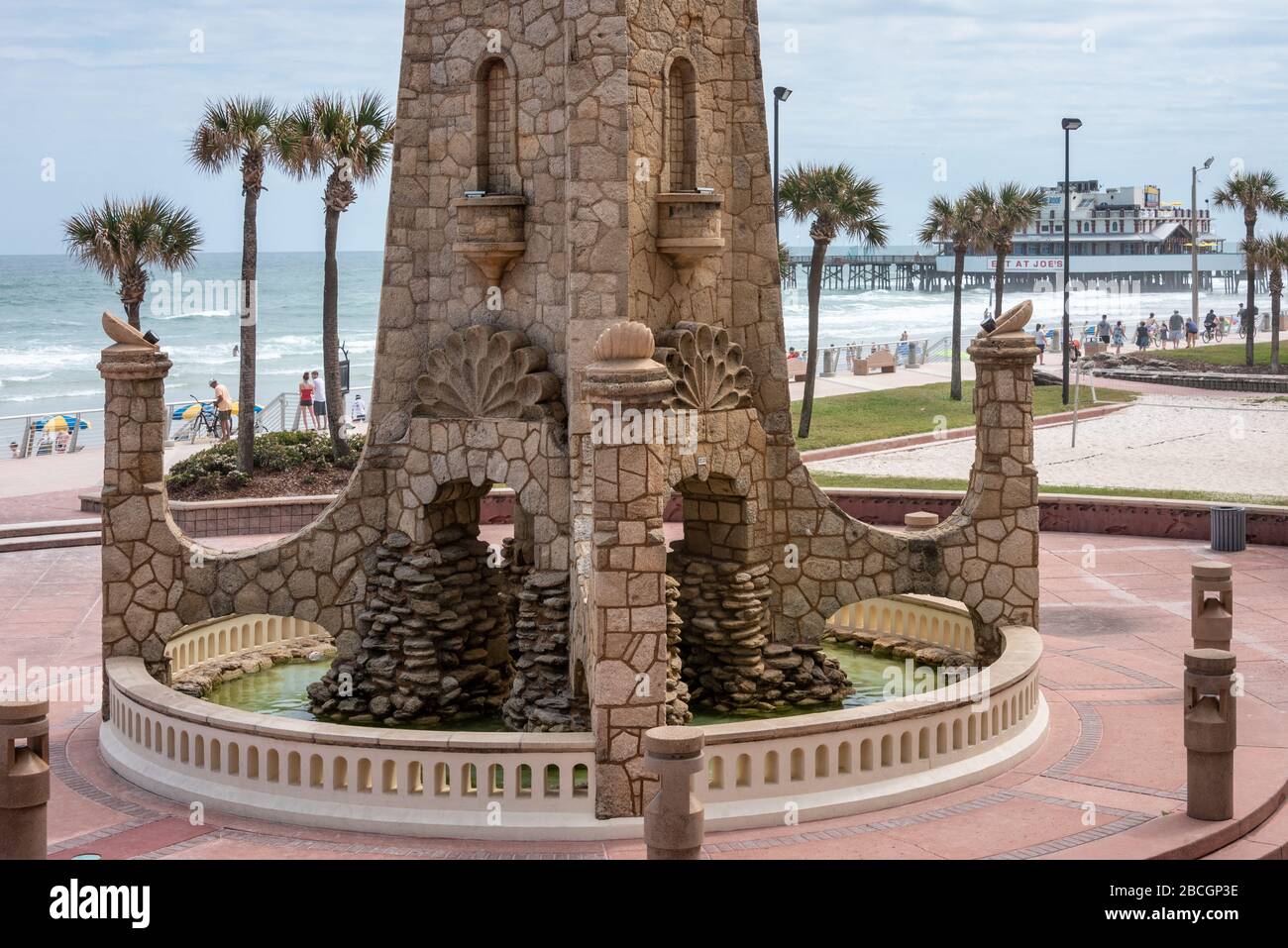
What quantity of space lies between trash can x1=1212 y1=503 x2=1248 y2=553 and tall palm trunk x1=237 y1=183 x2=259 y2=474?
15850mm

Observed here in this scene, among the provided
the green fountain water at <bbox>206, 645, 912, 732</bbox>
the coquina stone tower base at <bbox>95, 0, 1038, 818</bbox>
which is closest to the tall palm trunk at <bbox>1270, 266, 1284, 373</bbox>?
the green fountain water at <bbox>206, 645, 912, 732</bbox>

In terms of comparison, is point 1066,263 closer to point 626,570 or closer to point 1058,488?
point 1058,488

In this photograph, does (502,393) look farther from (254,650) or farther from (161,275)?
(161,275)

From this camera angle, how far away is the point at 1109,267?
436ft

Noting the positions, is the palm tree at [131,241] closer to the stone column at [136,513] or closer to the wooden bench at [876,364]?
the stone column at [136,513]

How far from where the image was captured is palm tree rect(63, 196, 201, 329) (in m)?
30.7

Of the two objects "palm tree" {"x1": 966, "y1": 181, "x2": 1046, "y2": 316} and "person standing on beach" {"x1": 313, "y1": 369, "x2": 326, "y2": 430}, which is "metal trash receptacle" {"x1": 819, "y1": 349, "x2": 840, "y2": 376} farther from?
"person standing on beach" {"x1": 313, "y1": 369, "x2": 326, "y2": 430}

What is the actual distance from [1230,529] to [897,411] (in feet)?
68.6

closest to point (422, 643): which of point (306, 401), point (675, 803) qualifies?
point (675, 803)

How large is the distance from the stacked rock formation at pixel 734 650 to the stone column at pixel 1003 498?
5.77 ft

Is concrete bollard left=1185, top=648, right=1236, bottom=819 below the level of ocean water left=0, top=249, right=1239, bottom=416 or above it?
below

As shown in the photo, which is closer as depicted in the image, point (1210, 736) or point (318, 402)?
point (1210, 736)

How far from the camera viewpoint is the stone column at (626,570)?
11.9 metres

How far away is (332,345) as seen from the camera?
1309 inches
